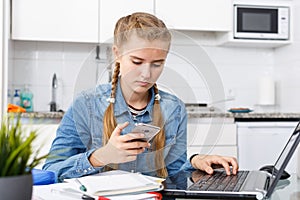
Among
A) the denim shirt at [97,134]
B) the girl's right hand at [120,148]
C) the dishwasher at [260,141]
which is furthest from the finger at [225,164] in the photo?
the dishwasher at [260,141]

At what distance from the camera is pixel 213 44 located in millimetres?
3400

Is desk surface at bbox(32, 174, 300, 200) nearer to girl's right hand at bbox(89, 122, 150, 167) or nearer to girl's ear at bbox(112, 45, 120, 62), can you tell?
girl's right hand at bbox(89, 122, 150, 167)

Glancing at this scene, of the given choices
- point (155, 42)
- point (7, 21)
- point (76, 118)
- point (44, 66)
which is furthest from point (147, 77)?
point (44, 66)

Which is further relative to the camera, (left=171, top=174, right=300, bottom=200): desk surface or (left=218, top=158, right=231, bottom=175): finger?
(left=218, top=158, right=231, bottom=175): finger

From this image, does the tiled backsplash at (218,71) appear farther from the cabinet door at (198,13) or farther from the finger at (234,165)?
the finger at (234,165)

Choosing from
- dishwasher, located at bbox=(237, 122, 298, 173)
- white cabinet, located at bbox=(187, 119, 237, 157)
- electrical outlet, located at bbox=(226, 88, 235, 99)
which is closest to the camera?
white cabinet, located at bbox=(187, 119, 237, 157)

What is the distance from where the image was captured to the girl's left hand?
1.21 metres

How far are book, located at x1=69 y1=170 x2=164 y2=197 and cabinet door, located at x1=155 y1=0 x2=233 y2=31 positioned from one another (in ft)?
7.12

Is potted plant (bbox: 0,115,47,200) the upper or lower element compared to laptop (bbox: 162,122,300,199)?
upper

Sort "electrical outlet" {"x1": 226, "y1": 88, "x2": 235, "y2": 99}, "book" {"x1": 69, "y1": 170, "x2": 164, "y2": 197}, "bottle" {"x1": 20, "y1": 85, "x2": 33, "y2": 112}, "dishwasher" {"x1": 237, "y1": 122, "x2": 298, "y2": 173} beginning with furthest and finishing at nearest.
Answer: "electrical outlet" {"x1": 226, "y1": 88, "x2": 235, "y2": 99} < "bottle" {"x1": 20, "y1": 85, "x2": 33, "y2": 112} < "dishwasher" {"x1": 237, "y1": 122, "x2": 298, "y2": 173} < "book" {"x1": 69, "y1": 170, "x2": 164, "y2": 197}

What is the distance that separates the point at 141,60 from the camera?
112cm

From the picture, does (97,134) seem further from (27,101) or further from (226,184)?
(27,101)

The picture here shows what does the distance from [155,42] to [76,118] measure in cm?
33

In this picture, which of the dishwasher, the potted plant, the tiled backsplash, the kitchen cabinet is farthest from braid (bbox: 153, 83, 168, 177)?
the tiled backsplash
